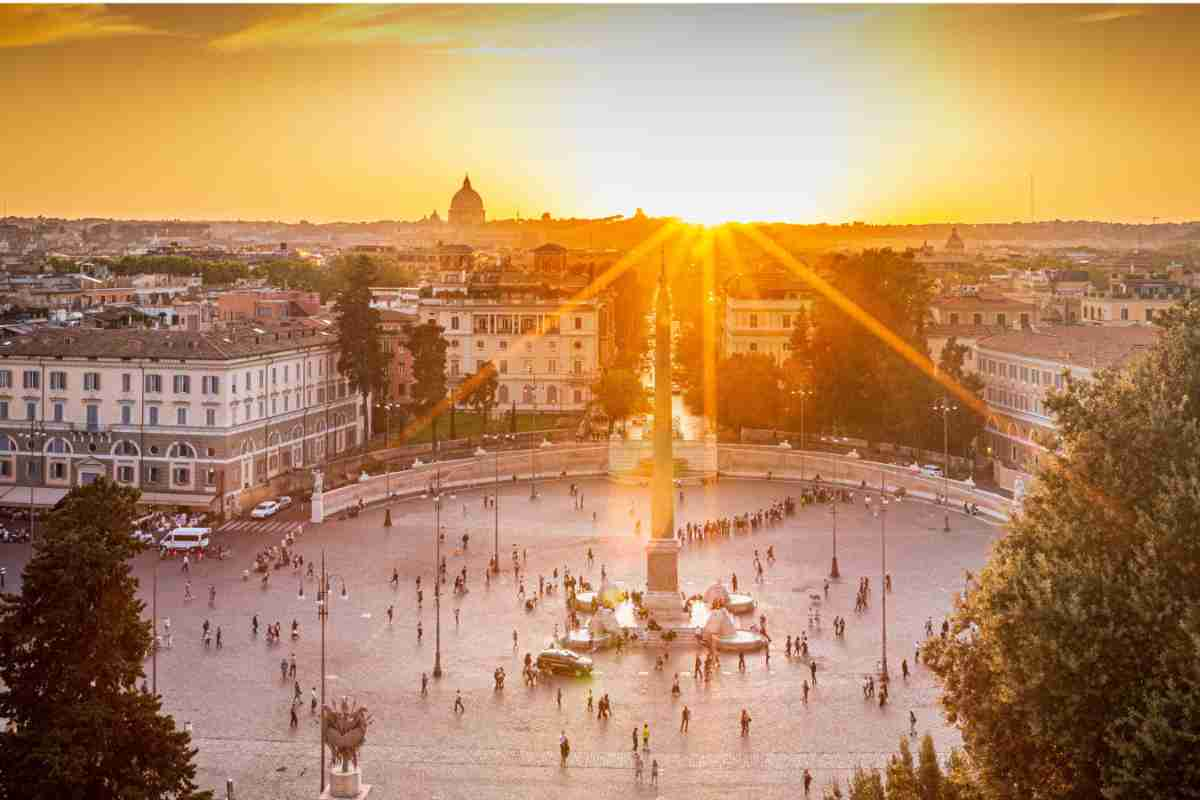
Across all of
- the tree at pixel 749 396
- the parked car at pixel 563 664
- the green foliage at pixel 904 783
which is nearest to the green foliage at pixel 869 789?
the green foliage at pixel 904 783

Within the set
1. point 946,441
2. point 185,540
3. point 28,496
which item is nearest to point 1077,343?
point 946,441

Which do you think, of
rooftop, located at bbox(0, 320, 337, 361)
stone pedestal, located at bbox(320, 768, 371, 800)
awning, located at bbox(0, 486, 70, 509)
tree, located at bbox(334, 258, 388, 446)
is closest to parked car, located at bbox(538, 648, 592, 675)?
stone pedestal, located at bbox(320, 768, 371, 800)

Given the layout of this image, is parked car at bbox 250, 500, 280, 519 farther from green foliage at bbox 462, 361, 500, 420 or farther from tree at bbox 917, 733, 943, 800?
tree at bbox 917, 733, 943, 800

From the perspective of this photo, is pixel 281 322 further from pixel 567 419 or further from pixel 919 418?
pixel 919 418

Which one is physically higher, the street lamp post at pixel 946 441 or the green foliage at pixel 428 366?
the green foliage at pixel 428 366

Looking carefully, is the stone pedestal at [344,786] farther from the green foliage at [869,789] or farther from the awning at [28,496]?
the awning at [28,496]

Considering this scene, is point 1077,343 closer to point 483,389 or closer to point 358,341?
point 483,389
